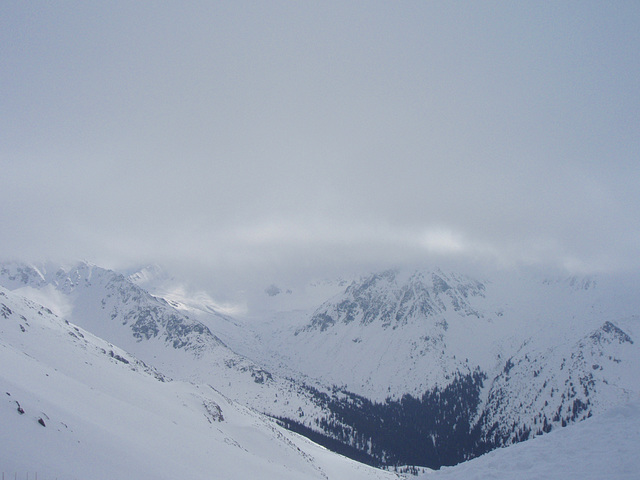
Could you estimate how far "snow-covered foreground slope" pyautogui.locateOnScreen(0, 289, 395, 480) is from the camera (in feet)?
57.4

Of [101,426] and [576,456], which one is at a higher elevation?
[576,456]

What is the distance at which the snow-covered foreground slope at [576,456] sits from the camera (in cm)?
1502

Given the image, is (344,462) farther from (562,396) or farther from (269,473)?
(562,396)

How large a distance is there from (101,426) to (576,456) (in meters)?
30.8

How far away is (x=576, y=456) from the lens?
16703 millimetres

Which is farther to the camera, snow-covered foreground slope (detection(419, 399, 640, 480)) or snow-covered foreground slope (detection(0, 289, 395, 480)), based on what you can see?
snow-covered foreground slope (detection(0, 289, 395, 480))

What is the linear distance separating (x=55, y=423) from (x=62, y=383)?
21.4 metres

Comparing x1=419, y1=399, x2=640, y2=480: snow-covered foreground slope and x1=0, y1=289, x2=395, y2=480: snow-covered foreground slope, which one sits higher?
x1=419, y1=399, x2=640, y2=480: snow-covered foreground slope

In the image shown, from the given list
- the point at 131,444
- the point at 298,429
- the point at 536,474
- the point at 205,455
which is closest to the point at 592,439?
the point at 536,474

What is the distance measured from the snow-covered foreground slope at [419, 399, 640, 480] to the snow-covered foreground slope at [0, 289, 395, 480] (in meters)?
17.6

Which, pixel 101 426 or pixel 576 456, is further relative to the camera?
pixel 101 426

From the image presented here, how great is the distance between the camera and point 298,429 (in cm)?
17362

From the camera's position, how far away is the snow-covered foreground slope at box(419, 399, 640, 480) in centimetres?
→ 1502

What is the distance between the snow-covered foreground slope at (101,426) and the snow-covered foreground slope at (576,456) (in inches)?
691
